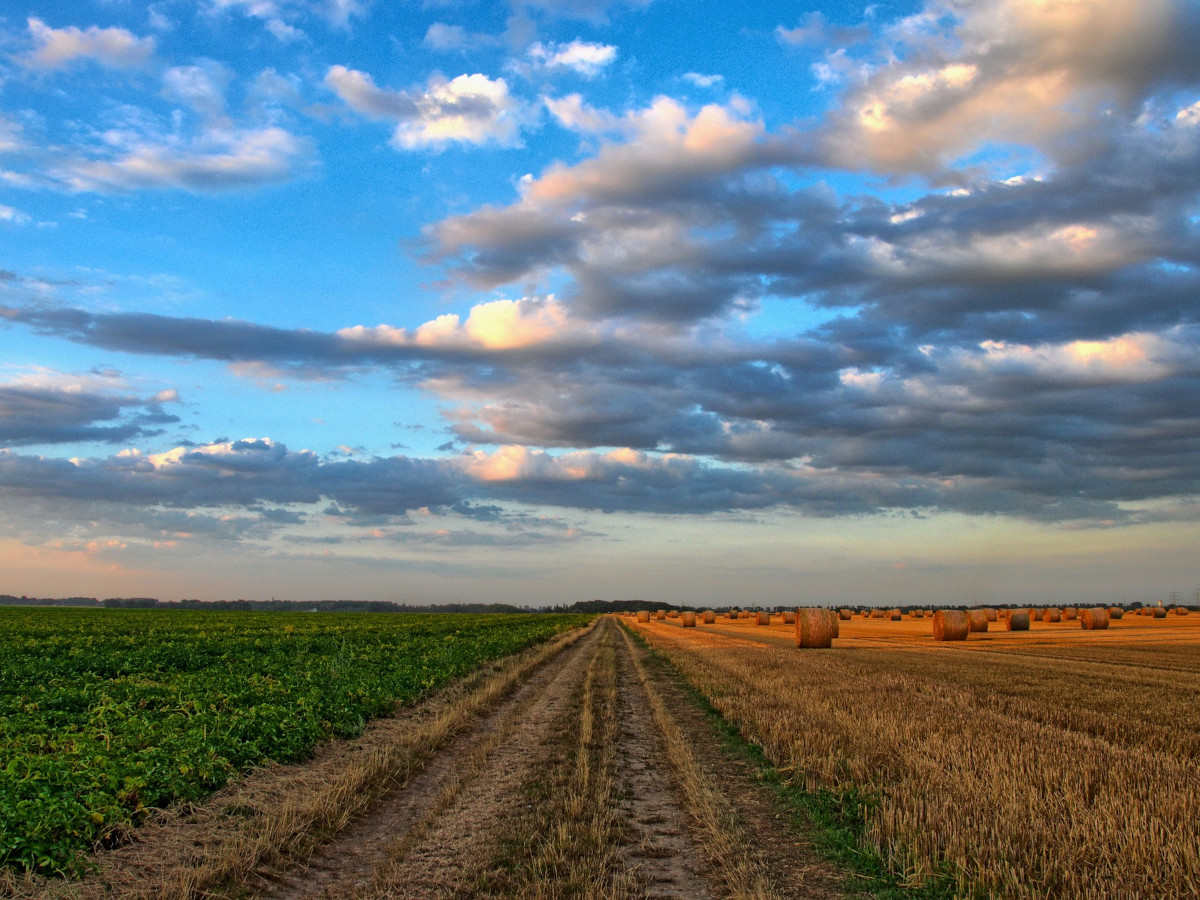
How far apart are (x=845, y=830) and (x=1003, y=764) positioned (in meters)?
2.96

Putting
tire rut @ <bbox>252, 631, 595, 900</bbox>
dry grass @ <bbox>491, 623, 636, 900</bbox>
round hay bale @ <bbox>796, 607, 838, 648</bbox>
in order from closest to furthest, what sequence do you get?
dry grass @ <bbox>491, 623, 636, 900</bbox> → tire rut @ <bbox>252, 631, 595, 900</bbox> → round hay bale @ <bbox>796, 607, 838, 648</bbox>

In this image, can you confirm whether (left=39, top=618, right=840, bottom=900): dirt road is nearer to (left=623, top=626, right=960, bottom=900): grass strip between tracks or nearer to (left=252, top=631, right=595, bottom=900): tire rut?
(left=252, top=631, right=595, bottom=900): tire rut

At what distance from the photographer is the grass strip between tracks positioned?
6.51 m

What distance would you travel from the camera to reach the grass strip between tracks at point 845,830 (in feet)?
21.4

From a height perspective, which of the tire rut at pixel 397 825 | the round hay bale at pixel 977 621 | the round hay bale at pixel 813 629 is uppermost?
the tire rut at pixel 397 825

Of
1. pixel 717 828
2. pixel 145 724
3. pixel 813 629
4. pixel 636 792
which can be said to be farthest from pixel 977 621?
pixel 145 724

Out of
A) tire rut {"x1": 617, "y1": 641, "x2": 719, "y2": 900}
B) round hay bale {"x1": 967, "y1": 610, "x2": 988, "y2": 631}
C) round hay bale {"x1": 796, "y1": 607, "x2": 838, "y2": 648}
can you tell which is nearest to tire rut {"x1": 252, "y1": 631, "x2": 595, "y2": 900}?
tire rut {"x1": 617, "y1": 641, "x2": 719, "y2": 900}

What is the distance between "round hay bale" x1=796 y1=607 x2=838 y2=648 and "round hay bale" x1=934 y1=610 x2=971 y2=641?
11029mm

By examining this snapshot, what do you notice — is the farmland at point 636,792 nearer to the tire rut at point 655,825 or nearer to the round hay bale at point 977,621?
the tire rut at point 655,825

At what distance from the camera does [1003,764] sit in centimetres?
962

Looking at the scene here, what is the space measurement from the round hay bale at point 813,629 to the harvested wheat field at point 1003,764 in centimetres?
1393

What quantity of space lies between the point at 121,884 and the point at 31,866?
734 mm

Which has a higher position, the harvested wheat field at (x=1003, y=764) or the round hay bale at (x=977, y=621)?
the harvested wheat field at (x=1003, y=764)

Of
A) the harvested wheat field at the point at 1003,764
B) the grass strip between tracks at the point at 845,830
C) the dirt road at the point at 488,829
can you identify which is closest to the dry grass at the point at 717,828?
the dirt road at the point at 488,829
